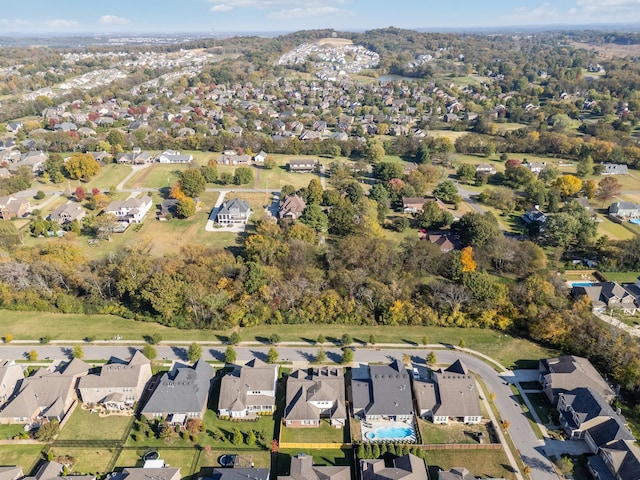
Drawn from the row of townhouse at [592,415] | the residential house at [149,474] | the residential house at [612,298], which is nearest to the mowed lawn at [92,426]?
the residential house at [149,474]

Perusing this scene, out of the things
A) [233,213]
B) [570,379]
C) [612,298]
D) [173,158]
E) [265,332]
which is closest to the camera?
[570,379]

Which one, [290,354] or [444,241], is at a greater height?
[444,241]

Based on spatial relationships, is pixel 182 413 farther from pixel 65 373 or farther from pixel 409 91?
pixel 409 91

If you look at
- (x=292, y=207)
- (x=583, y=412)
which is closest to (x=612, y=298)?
(x=583, y=412)

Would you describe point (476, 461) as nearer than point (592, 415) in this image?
Yes

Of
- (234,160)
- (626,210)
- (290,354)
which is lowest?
(290,354)

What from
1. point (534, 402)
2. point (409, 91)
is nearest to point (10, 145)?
point (534, 402)

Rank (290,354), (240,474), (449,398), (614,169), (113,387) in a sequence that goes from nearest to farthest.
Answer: (240,474) → (449,398) → (113,387) → (290,354) → (614,169)

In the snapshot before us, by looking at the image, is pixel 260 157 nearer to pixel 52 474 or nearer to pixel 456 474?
pixel 52 474
